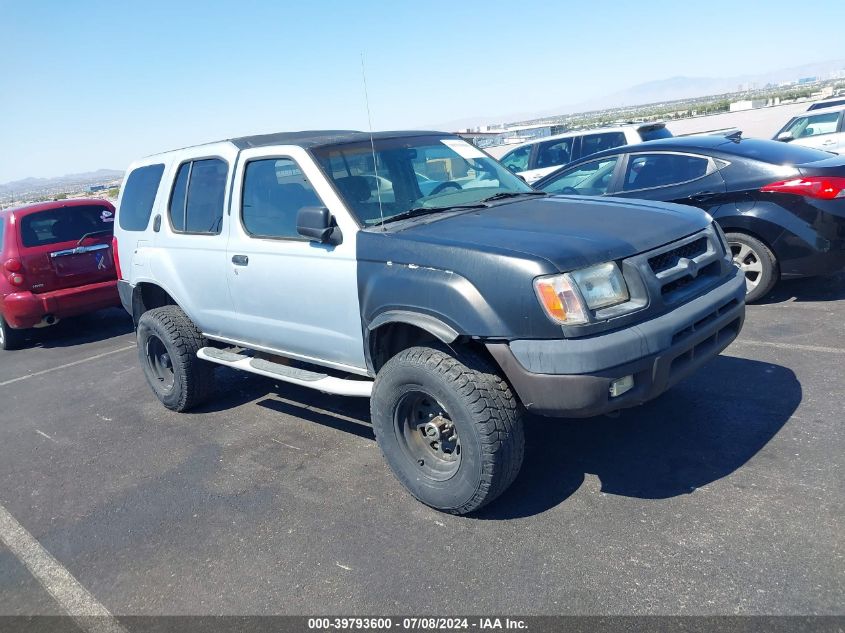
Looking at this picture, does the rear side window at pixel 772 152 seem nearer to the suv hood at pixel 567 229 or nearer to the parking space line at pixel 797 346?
the parking space line at pixel 797 346

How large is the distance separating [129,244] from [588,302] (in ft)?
13.8

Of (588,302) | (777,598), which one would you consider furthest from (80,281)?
(777,598)

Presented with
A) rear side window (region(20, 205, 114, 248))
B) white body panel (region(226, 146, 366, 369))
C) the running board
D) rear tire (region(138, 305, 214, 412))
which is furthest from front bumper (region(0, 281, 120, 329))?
white body panel (region(226, 146, 366, 369))

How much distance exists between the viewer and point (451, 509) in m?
3.48

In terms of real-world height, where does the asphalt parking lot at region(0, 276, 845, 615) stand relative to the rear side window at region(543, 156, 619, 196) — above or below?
below

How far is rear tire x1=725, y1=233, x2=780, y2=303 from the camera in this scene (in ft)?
20.2

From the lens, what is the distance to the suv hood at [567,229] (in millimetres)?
3201

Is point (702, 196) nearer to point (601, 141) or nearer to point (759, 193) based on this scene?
point (759, 193)

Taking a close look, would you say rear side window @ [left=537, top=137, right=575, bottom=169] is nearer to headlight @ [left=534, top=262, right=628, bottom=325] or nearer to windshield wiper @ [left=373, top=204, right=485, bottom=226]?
windshield wiper @ [left=373, top=204, right=485, bottom=226]

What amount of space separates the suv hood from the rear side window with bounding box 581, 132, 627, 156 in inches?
312

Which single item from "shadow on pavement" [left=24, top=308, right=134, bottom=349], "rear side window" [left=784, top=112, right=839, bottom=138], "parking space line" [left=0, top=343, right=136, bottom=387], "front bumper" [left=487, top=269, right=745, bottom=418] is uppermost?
"rear side window" [left=784, top=112, right=839, bottom=138]

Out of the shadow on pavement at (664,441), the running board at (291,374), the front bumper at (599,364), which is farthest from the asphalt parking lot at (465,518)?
the front bumper at (599,364)

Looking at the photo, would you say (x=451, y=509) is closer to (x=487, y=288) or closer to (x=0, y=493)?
(x=487, y=288)

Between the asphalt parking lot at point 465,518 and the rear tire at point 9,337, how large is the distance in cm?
371
